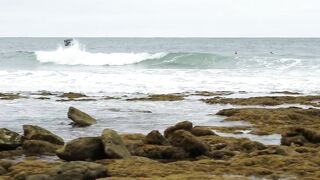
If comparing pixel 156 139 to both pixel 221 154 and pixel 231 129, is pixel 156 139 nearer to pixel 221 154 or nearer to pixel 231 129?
pixel 221 154

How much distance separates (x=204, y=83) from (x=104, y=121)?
17.7 metres

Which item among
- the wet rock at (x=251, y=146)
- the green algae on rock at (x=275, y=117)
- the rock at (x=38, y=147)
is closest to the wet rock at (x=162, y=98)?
A: the green algae on rock at (x=275, y=117)

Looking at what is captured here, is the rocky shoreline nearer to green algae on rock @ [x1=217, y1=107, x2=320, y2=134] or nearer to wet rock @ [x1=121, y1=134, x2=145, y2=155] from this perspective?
wet rock @ [x1=121, y1=134, x2=145, y2=155]

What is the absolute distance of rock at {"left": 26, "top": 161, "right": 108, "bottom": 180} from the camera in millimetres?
9125

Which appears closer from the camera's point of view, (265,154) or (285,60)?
(265,154)

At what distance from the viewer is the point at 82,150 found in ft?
38.2

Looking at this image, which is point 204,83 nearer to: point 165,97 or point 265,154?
point 165,97

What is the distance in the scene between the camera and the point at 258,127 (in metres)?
17.0

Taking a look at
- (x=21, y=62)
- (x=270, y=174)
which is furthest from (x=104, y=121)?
(x=21, y=62)

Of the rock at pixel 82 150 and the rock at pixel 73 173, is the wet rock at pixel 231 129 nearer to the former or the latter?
the rock at pixel 82 150

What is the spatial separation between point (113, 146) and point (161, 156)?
116 centimetres

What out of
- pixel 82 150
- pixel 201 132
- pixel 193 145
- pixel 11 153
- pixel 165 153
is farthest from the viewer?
pixel 201 132

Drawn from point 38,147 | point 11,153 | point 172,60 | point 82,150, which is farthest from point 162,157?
point 172,60

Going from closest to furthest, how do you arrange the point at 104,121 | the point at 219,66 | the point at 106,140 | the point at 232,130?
the point at 106,140 → the point at 232,130 → the point at 104,121 → the point at 219,66
